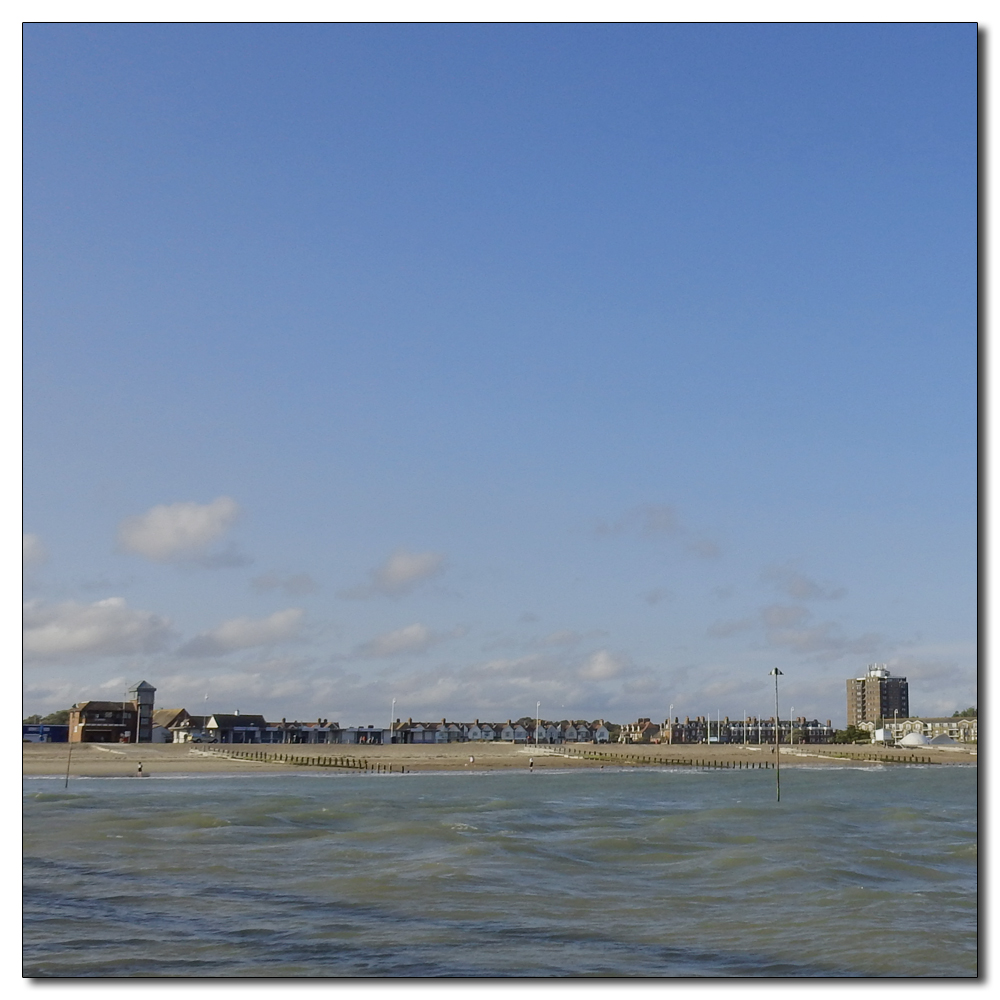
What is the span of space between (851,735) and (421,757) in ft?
175

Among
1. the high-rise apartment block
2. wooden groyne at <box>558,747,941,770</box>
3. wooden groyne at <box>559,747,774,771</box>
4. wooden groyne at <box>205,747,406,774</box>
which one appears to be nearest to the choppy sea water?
wooden groyne at <box>205,747,406,774</box>

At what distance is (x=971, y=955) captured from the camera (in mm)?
9953

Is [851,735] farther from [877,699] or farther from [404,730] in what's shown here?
[404,730]

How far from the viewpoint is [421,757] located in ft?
242

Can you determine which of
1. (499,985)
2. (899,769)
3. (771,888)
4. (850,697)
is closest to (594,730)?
(850,697)

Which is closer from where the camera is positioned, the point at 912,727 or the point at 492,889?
the point at 492,889

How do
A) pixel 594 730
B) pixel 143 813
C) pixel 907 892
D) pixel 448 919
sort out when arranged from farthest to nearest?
pixel 594 730
pixel 143 813
pixel 907 892
pixel 448 919

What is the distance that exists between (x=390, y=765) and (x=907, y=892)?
51445 millimetres

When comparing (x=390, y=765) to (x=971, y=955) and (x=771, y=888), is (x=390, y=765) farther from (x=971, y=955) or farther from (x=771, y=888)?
(x=971, y=955)

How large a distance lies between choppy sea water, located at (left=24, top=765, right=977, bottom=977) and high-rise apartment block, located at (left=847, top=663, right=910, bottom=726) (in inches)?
2799

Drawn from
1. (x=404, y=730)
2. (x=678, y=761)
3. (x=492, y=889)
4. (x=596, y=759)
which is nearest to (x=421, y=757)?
(x=596, y=759)

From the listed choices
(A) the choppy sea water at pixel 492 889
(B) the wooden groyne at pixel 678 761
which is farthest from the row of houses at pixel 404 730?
(A) the choppy sea water at pixel 492 889

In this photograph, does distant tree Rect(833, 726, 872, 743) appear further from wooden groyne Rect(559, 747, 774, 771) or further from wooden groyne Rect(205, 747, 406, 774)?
wooden groyne Rect(205, 747, 406, 774)

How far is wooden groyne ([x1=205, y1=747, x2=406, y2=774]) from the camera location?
2451 inches
